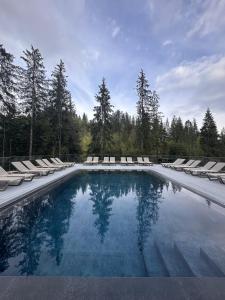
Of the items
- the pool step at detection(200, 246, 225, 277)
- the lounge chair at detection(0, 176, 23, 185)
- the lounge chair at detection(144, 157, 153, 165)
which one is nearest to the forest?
the lounge chair at detection(144, 157, 153, 165)

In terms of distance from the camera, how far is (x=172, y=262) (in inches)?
122

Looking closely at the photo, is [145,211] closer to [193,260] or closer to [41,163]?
[193,260]

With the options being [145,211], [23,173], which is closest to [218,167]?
[145,211]

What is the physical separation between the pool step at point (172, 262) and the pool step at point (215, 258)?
1.00ft

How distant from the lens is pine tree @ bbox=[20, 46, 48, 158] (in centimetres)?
2044

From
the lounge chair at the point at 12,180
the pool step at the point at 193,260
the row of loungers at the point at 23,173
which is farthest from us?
the row of loungers at the point at 23,173

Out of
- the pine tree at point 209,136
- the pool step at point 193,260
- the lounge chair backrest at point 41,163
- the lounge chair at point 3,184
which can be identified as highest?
the pine tree at point 209,136

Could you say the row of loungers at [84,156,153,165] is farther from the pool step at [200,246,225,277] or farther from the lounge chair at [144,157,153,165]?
the pool step at [200,246,225,277]

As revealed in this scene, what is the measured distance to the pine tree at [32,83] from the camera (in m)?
20.4

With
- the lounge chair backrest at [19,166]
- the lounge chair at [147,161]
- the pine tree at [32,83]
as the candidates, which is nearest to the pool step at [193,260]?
the lounge chair backrest at [19,166]

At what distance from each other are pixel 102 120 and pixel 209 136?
16.7 metres

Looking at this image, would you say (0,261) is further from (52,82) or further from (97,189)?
(52,82)

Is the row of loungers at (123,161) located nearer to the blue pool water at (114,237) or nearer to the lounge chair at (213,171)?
the lounge chair at (213,171)

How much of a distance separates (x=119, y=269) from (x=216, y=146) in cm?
3479
